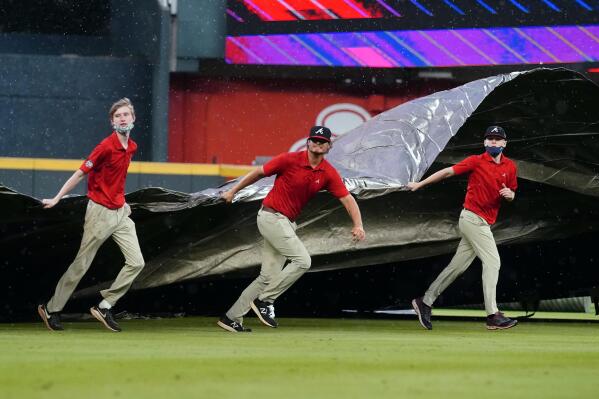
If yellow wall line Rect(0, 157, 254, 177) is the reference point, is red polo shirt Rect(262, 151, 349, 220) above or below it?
above

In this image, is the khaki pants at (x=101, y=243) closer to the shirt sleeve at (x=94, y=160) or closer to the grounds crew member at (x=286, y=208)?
the shirt sleeve at (x=94, y=160)

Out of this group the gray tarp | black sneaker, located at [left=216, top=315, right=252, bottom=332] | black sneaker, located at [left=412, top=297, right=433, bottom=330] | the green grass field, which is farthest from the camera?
the gray tarp

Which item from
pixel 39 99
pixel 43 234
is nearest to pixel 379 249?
pixel 43 234

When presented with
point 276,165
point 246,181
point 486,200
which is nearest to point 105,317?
point 246,181

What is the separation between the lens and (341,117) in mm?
25891

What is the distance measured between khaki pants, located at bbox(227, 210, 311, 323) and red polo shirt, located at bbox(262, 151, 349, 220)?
111 mm

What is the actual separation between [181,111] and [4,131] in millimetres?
3680

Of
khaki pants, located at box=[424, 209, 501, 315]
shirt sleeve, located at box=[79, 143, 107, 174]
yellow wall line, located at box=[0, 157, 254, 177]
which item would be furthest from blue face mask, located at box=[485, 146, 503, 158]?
yellow wall line, located at box=[0, 157, 254, 177]

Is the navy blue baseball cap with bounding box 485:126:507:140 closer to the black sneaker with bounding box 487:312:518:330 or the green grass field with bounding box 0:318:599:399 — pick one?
the black sneaker with bounding box 487:312:518:330

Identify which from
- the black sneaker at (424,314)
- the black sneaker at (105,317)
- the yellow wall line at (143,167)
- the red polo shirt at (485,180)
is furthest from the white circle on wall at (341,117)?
the black sneaker at (105,317)

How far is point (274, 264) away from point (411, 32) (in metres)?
13.1

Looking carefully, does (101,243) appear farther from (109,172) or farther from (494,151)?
(494,151)

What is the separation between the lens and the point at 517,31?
902 inches

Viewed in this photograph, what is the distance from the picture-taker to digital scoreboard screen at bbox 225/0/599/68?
74.8 feet
